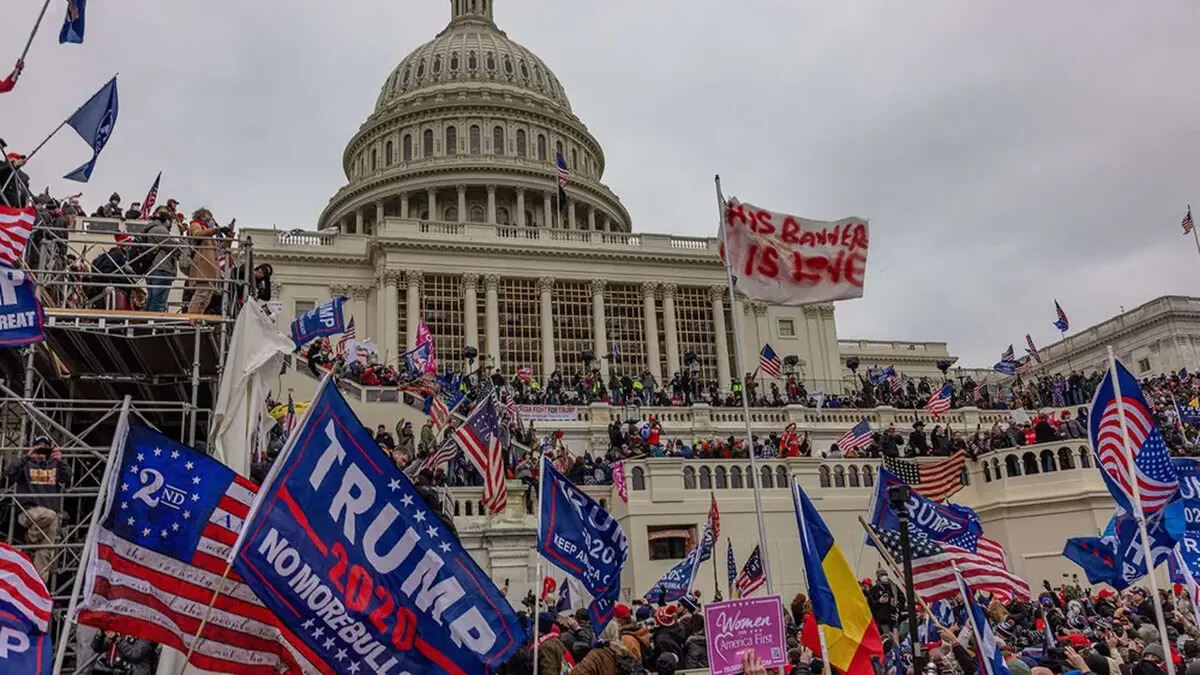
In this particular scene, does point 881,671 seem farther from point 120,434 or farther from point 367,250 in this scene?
point 367,250

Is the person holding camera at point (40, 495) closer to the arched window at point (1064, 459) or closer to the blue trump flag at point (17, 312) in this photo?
the blue trump flag at point (17, 312)

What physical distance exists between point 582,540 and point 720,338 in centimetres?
4652

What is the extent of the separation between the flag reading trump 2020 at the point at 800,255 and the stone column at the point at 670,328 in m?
39.8

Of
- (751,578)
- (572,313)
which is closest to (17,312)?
(751,578)

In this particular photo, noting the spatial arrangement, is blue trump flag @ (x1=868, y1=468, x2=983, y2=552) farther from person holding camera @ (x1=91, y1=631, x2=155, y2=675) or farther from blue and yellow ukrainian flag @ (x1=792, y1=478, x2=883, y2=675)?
person holding camera @ (x1=91, y1=631, x2=155, y2=675)

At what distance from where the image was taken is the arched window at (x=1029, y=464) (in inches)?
1166

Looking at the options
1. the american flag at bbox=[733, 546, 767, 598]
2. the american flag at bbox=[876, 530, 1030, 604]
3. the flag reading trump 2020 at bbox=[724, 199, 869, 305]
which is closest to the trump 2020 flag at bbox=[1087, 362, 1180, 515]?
the american flag at bbox=[876, 530, 1030, 604]

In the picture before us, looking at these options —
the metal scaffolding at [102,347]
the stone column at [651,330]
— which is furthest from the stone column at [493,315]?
the metal scaffolding at [102,347]

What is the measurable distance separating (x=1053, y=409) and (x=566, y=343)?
972 inches

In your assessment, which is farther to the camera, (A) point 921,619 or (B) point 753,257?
(A) point 921,619

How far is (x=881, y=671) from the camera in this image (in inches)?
472

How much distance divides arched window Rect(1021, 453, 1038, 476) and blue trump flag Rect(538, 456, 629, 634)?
73.5 feet

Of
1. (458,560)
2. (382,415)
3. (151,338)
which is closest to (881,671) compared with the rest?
(458,560)

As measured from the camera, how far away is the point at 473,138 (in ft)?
259
